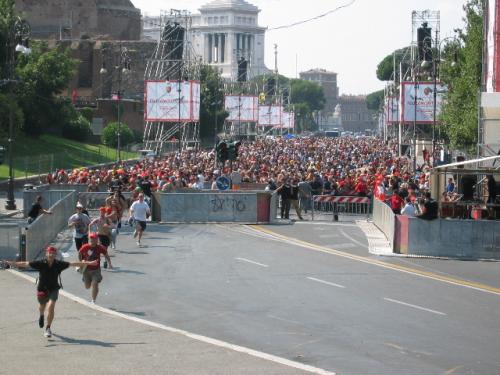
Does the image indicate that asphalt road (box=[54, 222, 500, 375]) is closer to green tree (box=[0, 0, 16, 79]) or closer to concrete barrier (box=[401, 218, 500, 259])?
concrete barrier (box=[401, 218, 500, 259])

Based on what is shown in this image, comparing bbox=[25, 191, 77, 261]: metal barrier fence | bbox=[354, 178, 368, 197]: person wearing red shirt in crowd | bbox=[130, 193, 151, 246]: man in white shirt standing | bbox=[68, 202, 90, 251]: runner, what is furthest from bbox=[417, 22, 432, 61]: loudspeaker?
bbox=[68, 202, 90, 251]: runner

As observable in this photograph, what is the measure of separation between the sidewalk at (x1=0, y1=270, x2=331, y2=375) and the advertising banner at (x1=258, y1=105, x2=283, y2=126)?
3721 inches

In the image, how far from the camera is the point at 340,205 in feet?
137

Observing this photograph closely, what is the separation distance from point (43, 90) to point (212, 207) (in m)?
44.8

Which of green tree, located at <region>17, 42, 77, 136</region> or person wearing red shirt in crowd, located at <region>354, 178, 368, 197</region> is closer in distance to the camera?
person wearing red shirt in crowd, located at <region>354, 178, 368, 197</region>

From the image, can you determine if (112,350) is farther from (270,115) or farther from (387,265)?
(270,115)

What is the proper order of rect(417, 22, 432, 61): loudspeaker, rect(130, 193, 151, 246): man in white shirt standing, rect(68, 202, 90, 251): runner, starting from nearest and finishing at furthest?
rect(68, 202, 90, 251): runner
rect(130, 193, 151, 246): man in white shirt standing
rect(417, 22, 432, 61): loudspeaker

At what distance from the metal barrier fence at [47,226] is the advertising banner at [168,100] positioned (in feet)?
81.0

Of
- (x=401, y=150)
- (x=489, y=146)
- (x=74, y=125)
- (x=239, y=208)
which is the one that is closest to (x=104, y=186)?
(x=239, y=208)

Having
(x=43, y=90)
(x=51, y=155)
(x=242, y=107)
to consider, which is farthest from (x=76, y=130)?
(x=51, y=155)

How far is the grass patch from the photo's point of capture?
195 feet

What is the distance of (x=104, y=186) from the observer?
43562 mm

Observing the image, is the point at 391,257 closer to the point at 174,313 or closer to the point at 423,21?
the point at 174,313

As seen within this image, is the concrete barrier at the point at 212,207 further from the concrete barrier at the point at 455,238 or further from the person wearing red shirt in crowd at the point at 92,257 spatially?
the person wearing red shirt in crowd at the point at 92,257
